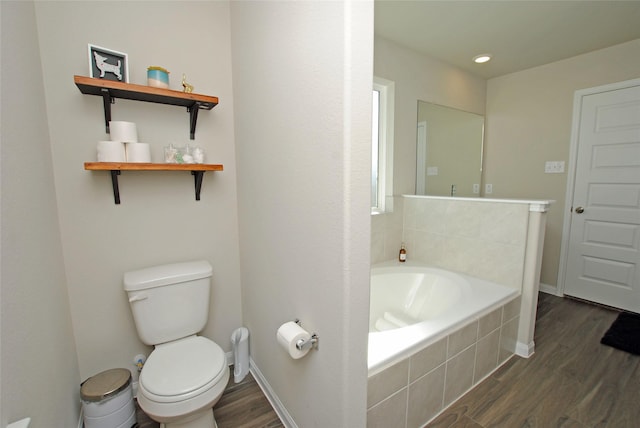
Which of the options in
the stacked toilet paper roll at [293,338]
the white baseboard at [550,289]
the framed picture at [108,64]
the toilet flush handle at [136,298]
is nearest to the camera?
the stacked toilet paper roll at [293,338]

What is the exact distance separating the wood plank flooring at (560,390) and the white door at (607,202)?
2.27ft

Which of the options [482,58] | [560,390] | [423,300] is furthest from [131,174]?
[482,58]

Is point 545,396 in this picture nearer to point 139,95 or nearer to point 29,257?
point 29,257

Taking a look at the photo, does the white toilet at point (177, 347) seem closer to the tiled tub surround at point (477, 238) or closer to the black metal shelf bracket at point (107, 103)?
the black metal shelf bracket at point (107, 103)

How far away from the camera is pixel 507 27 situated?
2.14 m

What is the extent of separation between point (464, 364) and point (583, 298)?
223cm

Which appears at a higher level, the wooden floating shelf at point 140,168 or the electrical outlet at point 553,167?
the electrical outlet at point 553,167

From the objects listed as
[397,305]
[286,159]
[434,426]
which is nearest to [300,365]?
[434,426]

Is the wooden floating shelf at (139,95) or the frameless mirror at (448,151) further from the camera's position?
the frameless mirror at (448,151)

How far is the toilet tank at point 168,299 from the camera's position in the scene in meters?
1.40

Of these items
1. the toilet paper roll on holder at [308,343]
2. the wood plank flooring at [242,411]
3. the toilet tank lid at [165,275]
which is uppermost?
the toilet tank lid at [165,275]

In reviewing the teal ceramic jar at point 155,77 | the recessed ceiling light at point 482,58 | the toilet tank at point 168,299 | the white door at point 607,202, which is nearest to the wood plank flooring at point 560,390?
the white door at point 607,202

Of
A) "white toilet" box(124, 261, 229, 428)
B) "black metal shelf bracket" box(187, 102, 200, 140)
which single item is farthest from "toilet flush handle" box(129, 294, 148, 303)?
"black metal shelf bracket" box(187, 102, 200, 140)

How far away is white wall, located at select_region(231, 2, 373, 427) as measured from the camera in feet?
2.83
